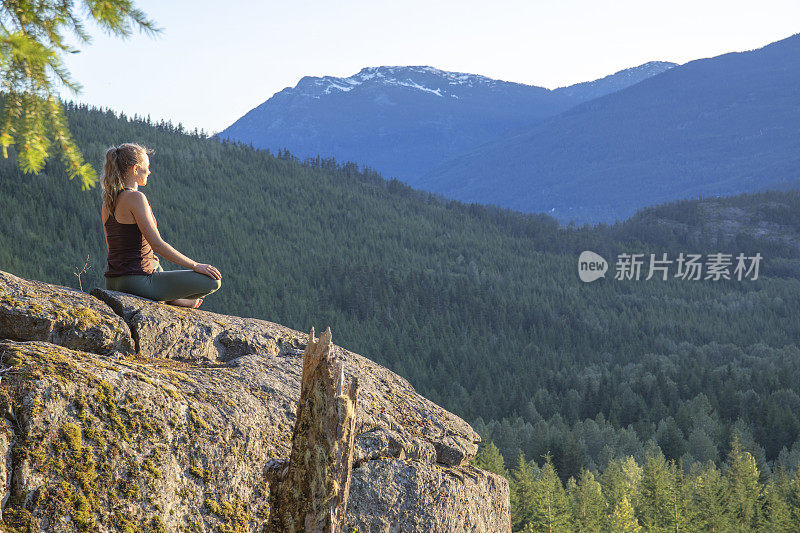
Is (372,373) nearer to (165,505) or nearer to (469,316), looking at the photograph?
(165,505)

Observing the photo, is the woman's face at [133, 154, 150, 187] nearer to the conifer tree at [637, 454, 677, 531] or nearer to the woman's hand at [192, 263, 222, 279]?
the woman's hand at [192, 263, 222, 279]

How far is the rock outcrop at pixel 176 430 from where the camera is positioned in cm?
437

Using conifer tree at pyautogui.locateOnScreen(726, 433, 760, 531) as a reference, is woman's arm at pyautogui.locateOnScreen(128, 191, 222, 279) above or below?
above

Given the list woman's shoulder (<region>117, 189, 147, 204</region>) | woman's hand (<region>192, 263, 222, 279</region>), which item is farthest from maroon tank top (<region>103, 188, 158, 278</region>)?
woman's hand (<region>192, 263, 222, 279</region>)

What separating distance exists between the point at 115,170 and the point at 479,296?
13576cm

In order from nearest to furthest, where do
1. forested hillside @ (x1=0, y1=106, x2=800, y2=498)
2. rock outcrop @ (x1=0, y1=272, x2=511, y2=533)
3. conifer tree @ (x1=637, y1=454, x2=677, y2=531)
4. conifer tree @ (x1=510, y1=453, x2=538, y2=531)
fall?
rock outcrop @ (x1=0, y1=272, x2=511, y2=533)
conifer tree @ (x1=510, y1=453, x2=538, y2=531)
conifer tree @ (x1=637, y1=454, x2=677, y2=531)
forested hillside @ (x1=0, y1=106, x2=800, y2=498)

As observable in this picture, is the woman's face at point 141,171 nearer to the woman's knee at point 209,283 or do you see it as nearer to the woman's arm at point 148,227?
the woman's arm at point 148,227

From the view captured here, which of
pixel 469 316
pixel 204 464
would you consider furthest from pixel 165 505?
pixel 469 316

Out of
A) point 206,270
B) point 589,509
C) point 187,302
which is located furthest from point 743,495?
point 206,270

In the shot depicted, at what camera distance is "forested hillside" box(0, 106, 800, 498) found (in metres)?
72.4

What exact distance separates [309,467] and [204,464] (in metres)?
1.17

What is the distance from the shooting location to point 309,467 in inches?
165

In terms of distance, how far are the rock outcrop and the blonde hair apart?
3.12ft

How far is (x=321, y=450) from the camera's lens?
418cm
